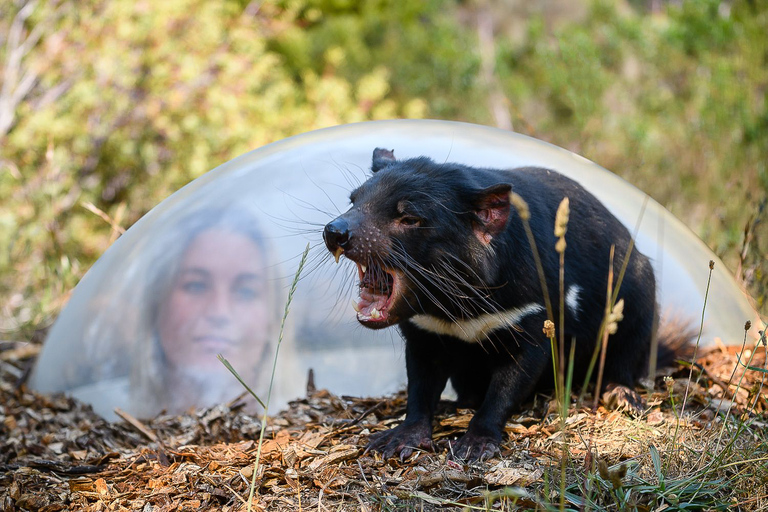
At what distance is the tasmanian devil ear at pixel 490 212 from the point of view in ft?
7.47

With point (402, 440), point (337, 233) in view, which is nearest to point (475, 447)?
point (402, 440)

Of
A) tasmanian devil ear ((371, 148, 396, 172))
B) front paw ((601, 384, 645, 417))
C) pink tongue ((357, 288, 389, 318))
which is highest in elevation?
tasmanian devil ear ((371, 148, 396, 172))

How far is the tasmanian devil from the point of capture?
2.32m

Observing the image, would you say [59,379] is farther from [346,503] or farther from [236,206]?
[346,503]

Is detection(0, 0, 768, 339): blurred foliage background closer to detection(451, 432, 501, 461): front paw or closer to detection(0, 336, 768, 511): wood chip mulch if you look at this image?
detection(0, 336, 768, 511): wood chip mulch

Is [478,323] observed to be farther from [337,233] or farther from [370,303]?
[337,233]

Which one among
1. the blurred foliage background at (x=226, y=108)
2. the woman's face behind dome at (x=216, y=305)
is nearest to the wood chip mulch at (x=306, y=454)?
the woman's face behind dome at (x=216, y=305)

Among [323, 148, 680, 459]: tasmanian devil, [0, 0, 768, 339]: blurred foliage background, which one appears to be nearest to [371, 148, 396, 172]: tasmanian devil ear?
[323, 148, 680, 459]: tasmanian devil

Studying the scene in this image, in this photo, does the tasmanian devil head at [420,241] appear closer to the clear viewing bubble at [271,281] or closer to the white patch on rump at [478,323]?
the white patch on rump at [478,323]

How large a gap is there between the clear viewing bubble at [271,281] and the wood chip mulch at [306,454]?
13 cm

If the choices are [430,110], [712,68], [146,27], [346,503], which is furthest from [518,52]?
[346,503]

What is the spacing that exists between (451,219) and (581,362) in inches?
34.0

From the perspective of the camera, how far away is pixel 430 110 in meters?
11.4

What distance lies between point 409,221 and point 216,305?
41.1 inches
